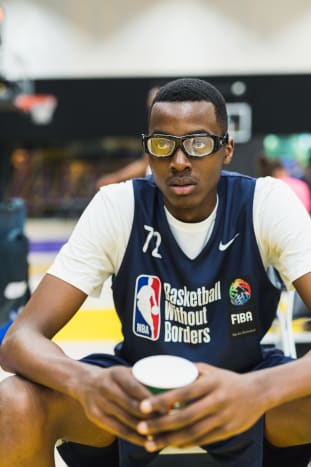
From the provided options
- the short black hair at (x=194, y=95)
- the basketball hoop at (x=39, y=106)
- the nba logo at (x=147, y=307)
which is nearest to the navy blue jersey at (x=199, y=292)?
the nba logo at (x=147, y=307)

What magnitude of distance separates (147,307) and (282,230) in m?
0.43

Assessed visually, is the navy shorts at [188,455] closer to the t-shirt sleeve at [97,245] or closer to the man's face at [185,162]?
the t-shirt sleeve at [97,245]

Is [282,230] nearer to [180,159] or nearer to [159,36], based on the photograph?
[180,159]

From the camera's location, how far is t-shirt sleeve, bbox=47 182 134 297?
174cm

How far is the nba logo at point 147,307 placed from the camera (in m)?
1.75

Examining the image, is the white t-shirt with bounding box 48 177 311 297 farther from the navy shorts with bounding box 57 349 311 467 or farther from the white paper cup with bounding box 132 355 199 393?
the white paper cup with bounding box 132 355 199 393

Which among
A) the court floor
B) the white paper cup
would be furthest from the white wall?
the white paper cup

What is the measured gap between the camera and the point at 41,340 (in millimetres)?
1610

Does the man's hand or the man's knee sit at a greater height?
the man's hand

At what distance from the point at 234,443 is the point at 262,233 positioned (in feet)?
1.87

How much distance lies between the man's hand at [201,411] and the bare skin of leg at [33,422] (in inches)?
13.7

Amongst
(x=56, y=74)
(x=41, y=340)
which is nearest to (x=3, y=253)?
(x=41, y=340)

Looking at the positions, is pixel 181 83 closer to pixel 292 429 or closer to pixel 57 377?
pixel 57 377

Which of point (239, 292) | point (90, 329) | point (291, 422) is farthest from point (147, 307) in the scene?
point (90, 329)
